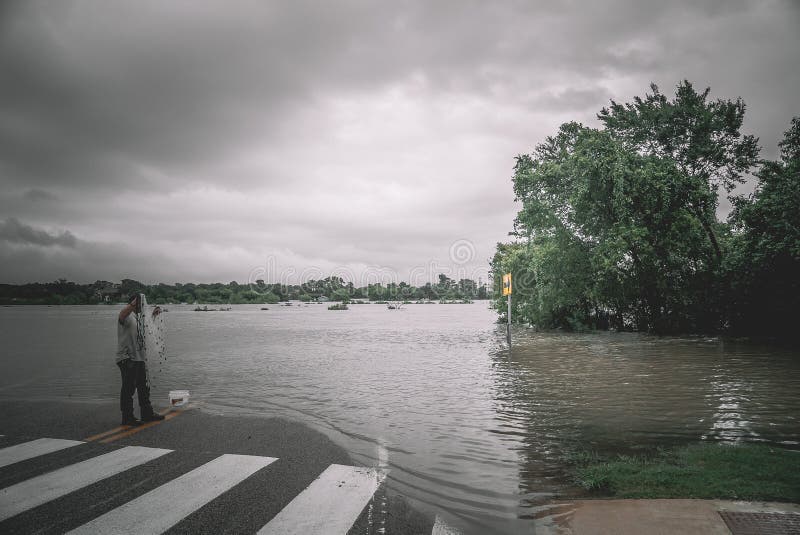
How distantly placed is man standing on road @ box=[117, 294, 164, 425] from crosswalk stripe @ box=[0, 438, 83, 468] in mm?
984

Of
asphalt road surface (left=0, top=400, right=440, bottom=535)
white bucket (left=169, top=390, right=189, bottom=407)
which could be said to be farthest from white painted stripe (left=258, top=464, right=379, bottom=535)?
white bucket (left=169, top=390, right=189, bottom=407)

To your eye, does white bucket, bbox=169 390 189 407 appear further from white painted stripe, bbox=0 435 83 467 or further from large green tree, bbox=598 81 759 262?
large green tree, bbox=598 81 759 262

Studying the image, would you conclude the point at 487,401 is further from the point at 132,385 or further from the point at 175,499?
the point at 132,385

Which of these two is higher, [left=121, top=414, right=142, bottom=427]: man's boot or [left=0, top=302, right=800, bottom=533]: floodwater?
[left=121, top=414, right=142, bottom=427]: man's boot

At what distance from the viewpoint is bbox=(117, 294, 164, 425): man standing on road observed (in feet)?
24.7

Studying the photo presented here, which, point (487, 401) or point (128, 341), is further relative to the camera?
point (487, 401)

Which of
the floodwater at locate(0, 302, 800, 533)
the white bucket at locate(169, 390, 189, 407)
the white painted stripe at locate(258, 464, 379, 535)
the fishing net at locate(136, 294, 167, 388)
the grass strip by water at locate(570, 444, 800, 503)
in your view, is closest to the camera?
the white painted stripe at locate(258, 464, 379, 535)

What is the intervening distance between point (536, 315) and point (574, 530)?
32353 millimetres

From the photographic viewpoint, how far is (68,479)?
200 inches

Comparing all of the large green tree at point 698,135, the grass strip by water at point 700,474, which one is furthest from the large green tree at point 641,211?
the grass strip by water at point 700,474

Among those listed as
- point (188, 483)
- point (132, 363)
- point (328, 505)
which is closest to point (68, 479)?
point (188, 483)

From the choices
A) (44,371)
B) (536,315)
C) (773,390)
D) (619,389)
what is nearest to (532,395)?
(619,389)

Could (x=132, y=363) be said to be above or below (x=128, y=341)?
below

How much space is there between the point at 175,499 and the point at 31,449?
343 centimetres
